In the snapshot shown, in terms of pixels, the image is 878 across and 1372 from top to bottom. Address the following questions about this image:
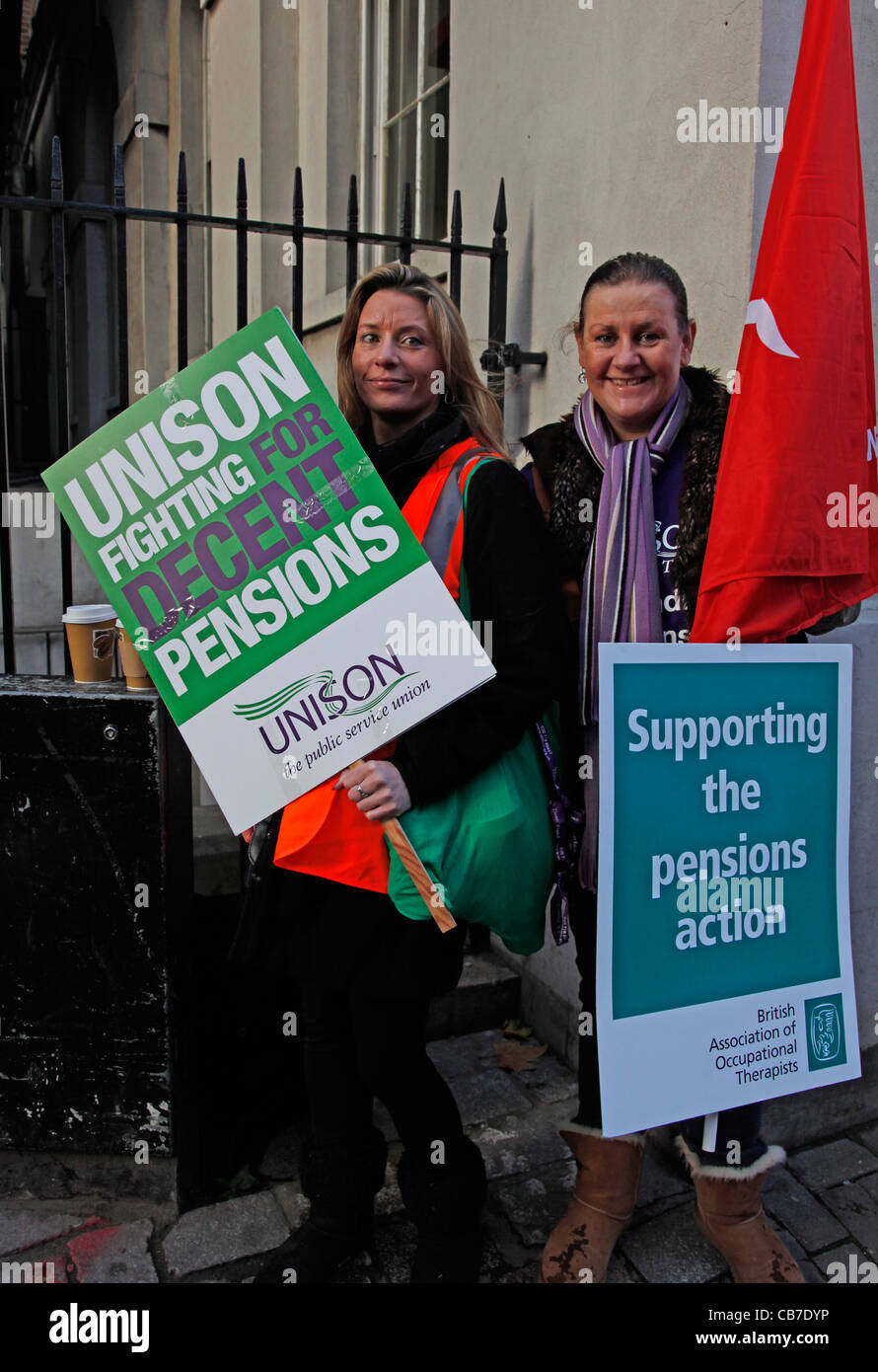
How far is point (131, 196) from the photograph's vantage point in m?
10.2

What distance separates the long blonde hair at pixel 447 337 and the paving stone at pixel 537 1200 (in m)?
1.83

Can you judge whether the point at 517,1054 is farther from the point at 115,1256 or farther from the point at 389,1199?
the point at 115,1256

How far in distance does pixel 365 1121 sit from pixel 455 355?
1694mm

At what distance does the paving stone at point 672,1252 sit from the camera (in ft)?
7.43

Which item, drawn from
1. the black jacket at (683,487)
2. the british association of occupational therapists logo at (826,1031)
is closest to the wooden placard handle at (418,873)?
the black jacket at (683,487)

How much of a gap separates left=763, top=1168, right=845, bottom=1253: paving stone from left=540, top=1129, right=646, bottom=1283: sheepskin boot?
47cm

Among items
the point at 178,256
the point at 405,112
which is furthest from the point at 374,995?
the point at 405,112

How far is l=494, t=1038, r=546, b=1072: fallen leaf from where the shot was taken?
10.4ft

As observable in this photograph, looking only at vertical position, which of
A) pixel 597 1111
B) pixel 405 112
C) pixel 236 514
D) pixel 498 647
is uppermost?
pixel 405 112

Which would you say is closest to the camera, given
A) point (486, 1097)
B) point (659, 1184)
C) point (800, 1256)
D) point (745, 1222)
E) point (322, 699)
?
point (322, 699)

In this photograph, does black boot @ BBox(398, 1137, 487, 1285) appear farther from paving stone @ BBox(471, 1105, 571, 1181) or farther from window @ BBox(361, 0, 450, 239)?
window @ BBox(361, 0, 450, 239)

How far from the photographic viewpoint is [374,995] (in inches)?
78.5

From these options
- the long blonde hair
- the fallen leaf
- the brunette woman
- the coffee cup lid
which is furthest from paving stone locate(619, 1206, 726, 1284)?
the coffee cup lid

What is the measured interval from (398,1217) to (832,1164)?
47.1 inches
